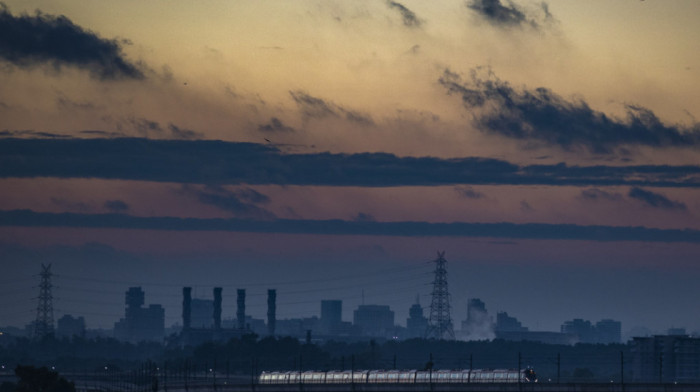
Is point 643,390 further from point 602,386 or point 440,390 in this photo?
point 440,390

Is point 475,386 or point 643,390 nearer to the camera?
point 643,390

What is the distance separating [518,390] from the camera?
177 meters

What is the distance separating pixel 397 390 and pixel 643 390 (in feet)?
137

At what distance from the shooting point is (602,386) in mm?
167375

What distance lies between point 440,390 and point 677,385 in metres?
38.4

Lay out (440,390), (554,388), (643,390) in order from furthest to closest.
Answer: (440,390), (554,388), (643,390)

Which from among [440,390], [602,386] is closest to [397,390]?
[440,390]

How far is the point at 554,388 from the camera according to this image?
174m

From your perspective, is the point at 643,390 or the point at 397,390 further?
the point at 397,390

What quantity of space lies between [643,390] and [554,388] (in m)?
13.7

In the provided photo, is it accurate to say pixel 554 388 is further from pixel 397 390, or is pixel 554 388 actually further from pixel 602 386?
pixel 397 390

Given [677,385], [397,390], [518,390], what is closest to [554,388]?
[518,390]

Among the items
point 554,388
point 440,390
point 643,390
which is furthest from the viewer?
point 440,390

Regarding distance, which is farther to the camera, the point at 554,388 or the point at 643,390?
the point at 554,388
